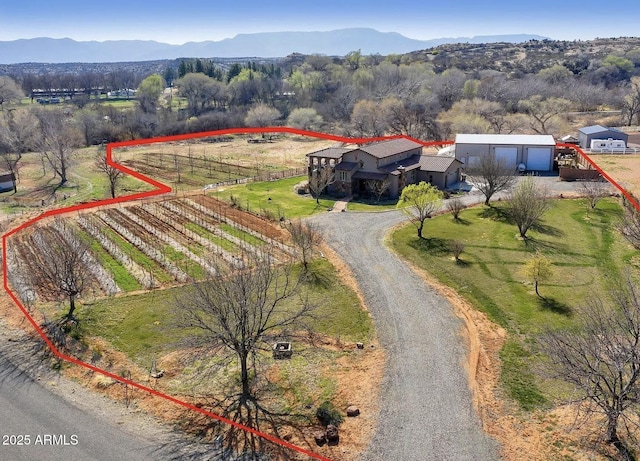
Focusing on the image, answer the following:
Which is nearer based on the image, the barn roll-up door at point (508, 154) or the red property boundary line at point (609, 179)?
the red property boundary line at point (609, 179)

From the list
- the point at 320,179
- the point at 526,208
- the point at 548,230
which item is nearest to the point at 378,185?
the point at 320,179


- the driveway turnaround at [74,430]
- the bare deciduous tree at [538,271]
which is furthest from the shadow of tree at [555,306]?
the driveway turnaround at [74,430]

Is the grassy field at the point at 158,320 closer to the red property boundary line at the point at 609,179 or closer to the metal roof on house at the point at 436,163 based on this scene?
the metal roof on house at the point at 436,163

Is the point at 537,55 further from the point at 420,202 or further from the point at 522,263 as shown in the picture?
the point at 522,263

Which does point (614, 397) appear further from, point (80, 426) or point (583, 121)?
point (583, 121)

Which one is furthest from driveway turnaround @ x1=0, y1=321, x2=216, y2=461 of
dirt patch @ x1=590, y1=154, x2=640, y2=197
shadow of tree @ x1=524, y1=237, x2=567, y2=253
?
dirt patch @ x1=590, y1=154, x2=640, y2=197

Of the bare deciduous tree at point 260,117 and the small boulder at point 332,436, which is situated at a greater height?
the bare deciduous tree at point 260,117
